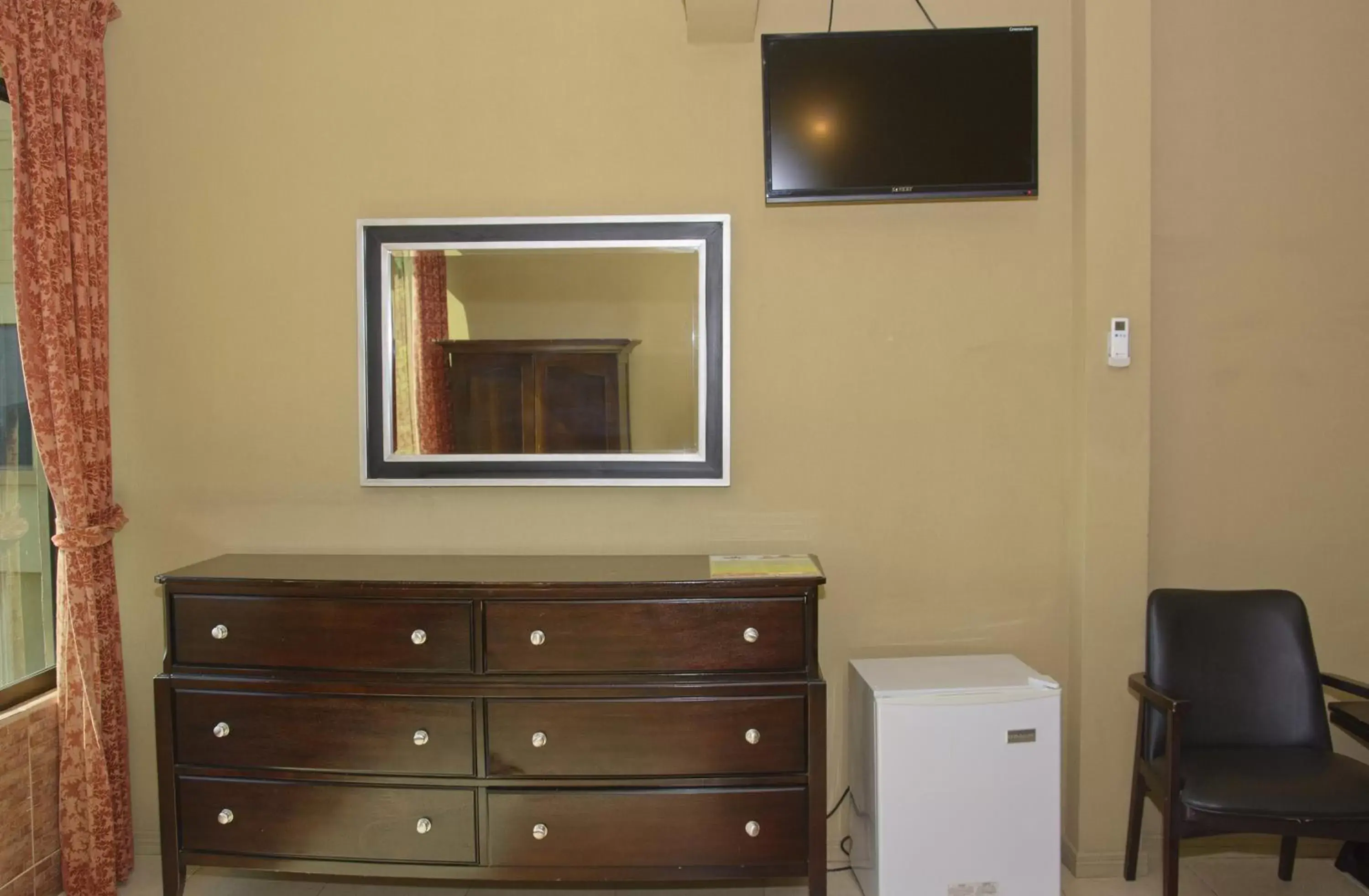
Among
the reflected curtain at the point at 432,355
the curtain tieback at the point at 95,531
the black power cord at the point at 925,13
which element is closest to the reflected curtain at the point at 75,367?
the curtain tieback at the point at 95,531

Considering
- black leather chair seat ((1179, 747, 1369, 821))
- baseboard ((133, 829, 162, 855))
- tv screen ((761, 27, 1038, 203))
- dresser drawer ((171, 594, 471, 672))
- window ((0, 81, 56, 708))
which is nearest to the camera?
black leather chair seat ((1179, 747, 1369, 821))

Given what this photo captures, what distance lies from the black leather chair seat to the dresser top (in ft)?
3.68

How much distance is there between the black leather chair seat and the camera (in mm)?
2150

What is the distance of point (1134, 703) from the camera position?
2695 millimetres

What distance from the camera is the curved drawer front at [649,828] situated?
7.63 feet

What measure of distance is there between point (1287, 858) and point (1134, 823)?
502 mm

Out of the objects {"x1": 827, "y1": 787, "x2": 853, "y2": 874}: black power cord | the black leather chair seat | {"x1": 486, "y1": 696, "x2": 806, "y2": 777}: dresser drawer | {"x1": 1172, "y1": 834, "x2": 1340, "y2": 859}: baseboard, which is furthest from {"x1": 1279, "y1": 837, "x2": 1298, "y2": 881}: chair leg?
{"x1": 486, "y1": 696, "x2": 806, "y2": 777}: dresser drawer

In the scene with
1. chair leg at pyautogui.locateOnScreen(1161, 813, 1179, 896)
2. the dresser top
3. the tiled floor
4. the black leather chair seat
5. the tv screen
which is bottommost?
the tiled floor

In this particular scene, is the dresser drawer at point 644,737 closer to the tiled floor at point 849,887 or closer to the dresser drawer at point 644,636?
the dresser drawer at point 644,636

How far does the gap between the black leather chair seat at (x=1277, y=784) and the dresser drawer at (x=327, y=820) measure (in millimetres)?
1933

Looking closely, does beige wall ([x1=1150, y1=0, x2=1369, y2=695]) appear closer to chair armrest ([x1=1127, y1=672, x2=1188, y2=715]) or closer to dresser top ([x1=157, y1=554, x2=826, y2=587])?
chair armrest ([x1=1127, y1=672, x2=1188, y2=715])

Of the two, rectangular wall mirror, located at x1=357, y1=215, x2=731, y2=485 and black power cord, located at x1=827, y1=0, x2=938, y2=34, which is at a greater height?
black power cord, located at x1=827, y1=0, x2=938, y2=34

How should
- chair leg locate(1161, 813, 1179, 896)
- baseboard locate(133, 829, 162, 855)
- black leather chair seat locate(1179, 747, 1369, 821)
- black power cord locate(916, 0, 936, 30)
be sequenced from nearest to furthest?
A: black leather chair seat locate(1179, 747, 1369, 821), chair leg locate(1161, 813, 1179, 896), black power cord locate(916, 0, 936, 30), baseboard locate(133, 829, 162, 855)

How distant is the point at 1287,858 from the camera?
262 centimetres
